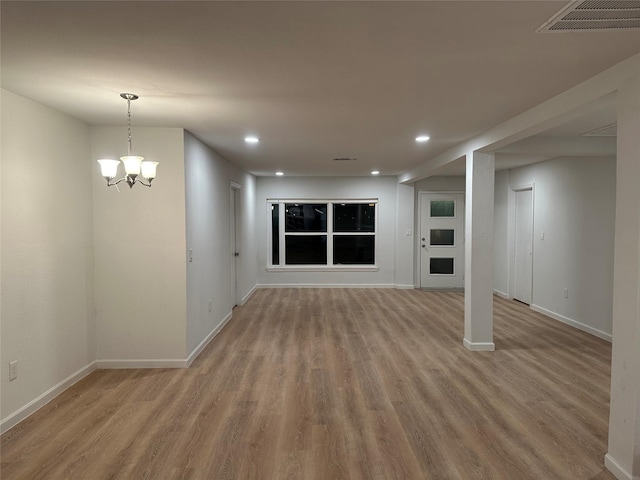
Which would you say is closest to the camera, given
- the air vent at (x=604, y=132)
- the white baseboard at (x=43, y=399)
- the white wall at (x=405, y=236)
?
the white baseboard at (x=43, y=399)

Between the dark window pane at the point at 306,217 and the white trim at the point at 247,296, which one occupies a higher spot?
the dark window pane at the point at 306,217

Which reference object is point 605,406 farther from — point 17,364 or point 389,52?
point 17,364

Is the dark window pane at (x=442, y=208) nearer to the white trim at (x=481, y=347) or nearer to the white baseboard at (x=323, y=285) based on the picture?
the white baseboard at (x=323, y=285)

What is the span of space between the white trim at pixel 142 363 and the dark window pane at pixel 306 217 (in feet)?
16.8

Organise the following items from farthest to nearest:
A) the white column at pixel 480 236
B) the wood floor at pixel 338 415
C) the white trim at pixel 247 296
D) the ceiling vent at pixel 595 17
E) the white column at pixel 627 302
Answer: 1. the white trim at pixel 247 296
2. the white column at pixel 480 236
3. the wood floor at pixel 338 415
4. the white column at pixel 627 302
5. the ceiling vent at pixel 595 17

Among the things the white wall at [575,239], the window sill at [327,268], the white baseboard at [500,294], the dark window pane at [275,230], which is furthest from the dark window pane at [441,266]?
the dark window pane at [275,230]

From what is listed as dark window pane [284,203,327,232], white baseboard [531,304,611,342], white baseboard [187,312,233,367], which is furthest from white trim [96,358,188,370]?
dark window pane [284,203,327,232]

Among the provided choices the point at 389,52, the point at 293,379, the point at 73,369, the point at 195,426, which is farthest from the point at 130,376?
the point at 389,52

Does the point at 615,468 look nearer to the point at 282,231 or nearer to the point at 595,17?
the point at 595,17

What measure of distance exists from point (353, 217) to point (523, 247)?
351cm

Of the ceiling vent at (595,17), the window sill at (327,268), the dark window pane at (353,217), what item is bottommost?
the window sill at (327,268)

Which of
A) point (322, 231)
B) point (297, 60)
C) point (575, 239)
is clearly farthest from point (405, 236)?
point (297, 60)

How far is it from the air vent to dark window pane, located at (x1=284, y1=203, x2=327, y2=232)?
5339 mm

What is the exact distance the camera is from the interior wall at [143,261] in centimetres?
402
